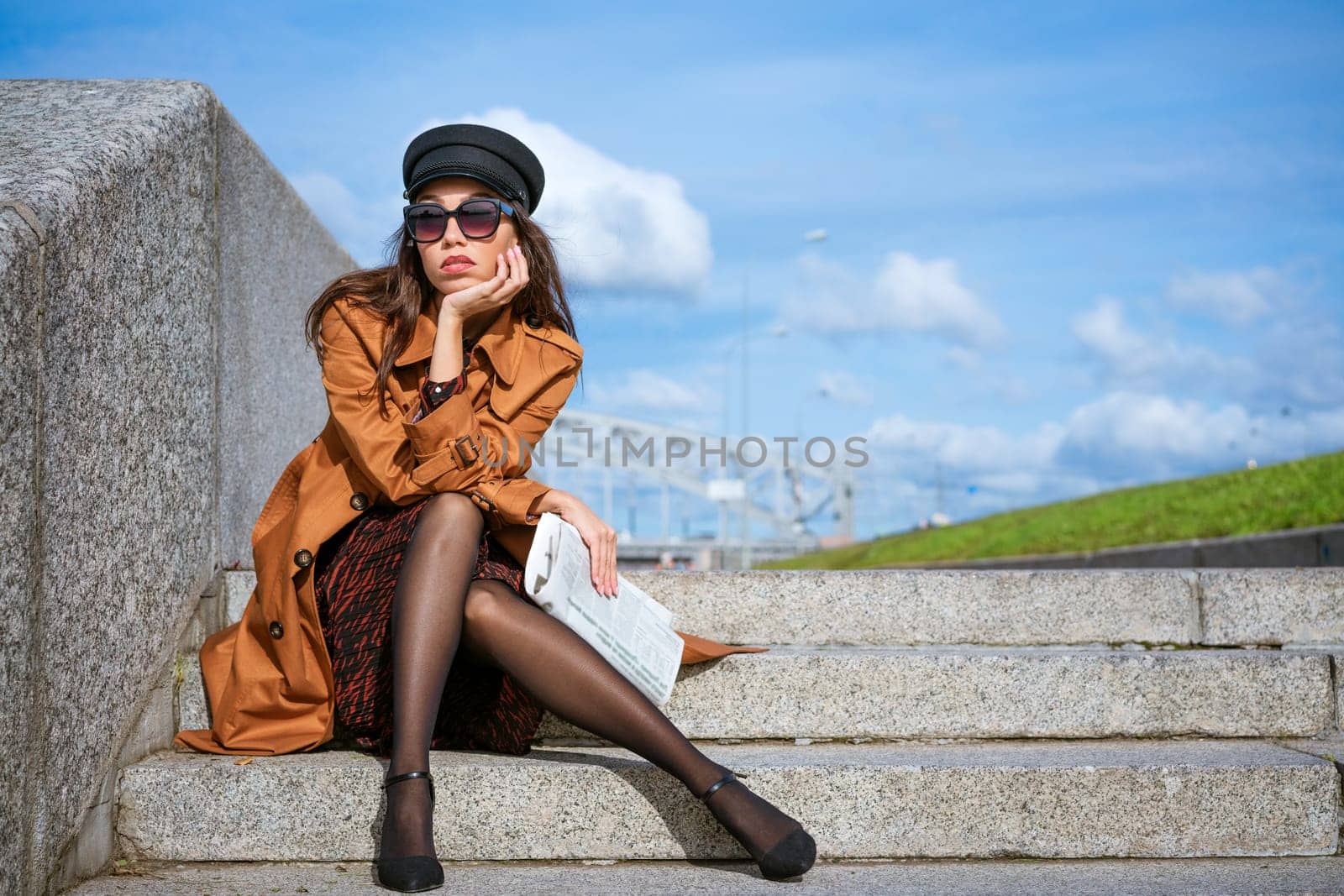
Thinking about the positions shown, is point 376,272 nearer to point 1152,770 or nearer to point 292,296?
point 292,296

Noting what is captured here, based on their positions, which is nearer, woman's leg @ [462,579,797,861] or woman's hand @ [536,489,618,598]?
woman's leg @ [462,579,797,861]

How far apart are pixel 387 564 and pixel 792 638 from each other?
1.13 meters

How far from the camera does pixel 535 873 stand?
79.6 inches

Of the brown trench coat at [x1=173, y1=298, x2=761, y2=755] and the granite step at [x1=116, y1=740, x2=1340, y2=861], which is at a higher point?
the brown trench coat at [x1=173, y1=298, x2=761, y2=755]

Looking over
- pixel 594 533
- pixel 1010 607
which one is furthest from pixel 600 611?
pixel 1010 607

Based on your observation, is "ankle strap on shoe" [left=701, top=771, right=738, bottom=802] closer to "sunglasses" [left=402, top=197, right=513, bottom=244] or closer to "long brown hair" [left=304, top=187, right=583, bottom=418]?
"long brown hair" [left=304, top=187, right=583, bottom=418]

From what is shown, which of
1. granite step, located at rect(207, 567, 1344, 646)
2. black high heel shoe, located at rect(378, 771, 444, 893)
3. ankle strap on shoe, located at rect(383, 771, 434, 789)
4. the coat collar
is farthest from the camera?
granite step, located at rect(207, 567, 1344, 646)

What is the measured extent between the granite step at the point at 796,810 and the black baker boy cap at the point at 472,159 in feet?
3.85

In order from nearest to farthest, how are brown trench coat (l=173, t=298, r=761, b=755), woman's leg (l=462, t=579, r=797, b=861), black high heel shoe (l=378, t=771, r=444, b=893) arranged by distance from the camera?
black high heel shoe (l=378, t=771, r=444, b=893), woman's leg (l=462, t=579, r=797, b=861), brown trench coat (l=173, t=298, r=761, b=755)

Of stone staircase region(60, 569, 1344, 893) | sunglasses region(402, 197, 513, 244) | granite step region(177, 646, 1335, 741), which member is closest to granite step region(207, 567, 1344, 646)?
stone staircase region(60, 569, 1344, 893)

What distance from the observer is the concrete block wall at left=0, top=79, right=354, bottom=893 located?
1.69m

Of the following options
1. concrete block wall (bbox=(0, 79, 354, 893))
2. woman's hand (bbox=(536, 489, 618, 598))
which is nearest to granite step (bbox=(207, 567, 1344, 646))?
woman's hand (bbox=(536, 489, 618, 598))

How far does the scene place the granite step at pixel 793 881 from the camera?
1.88m

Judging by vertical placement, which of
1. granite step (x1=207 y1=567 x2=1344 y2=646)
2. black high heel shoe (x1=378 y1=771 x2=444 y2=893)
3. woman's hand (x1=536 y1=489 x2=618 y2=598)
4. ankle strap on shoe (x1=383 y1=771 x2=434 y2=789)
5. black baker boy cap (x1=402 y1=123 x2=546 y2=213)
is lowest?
black high heel shoe (x1=378 y1=771 x2=444 y2=893)
